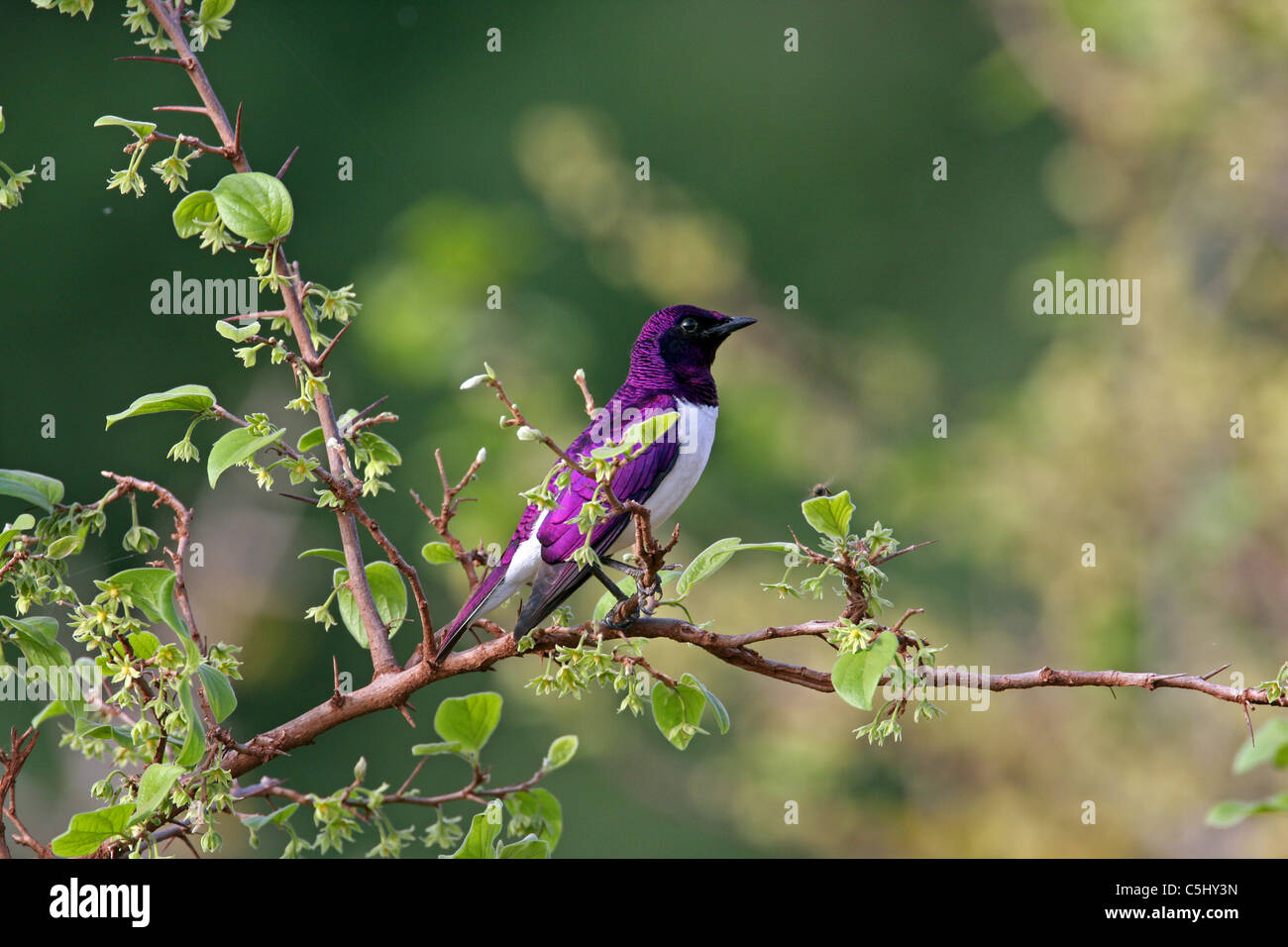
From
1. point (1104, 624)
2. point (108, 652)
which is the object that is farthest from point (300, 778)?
point (108, 652)

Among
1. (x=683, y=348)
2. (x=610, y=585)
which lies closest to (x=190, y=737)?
(x=610, y=585)

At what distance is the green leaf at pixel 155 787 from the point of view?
1.23 meters

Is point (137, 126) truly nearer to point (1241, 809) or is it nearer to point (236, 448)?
point (236, 448)

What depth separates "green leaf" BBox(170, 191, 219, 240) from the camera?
1.37m

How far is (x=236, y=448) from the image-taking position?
132 centimetres

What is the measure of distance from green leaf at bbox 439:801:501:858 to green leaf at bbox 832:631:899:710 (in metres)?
0.35

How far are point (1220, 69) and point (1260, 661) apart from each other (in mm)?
1733

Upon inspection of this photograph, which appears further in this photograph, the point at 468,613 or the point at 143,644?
the point at 468,613

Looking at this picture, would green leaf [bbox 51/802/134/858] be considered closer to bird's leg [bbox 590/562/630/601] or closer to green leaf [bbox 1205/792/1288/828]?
bird's leg [bbox 590/562/630/601]

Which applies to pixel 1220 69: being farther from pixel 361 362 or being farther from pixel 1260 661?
pixel 361 362

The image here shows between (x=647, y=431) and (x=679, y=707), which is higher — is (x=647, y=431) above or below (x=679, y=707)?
above

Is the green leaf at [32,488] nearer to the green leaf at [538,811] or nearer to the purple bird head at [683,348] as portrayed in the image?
the green leaf at [538,811]

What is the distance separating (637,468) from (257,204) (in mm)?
1220

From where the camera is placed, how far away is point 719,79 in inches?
399
